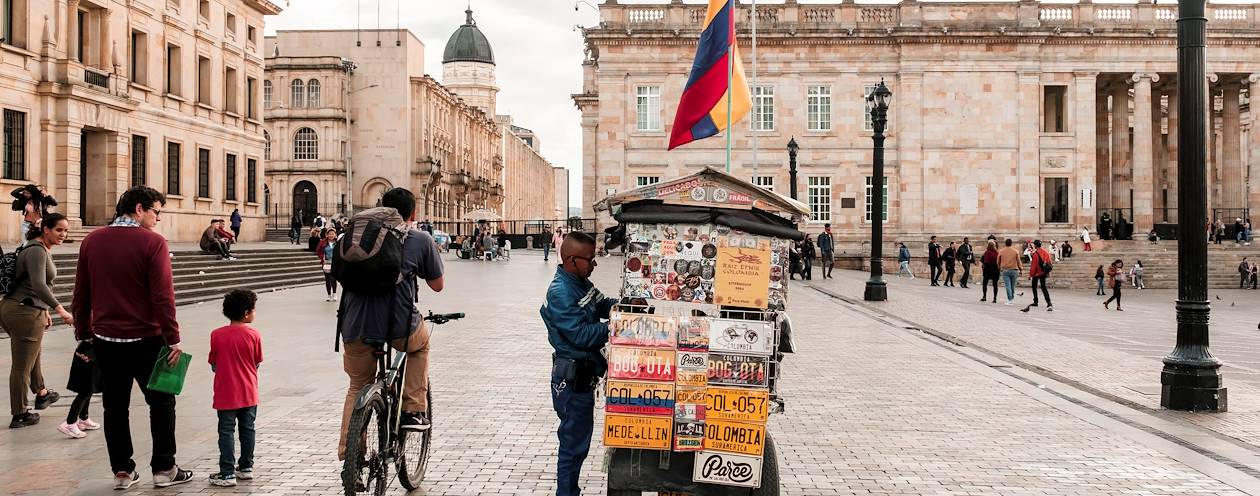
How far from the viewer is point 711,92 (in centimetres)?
1623

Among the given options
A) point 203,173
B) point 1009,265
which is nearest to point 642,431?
point 1009,265

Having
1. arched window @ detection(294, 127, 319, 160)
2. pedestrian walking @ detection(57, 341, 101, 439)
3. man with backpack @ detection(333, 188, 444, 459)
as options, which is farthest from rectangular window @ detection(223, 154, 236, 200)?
man with backpack @ detection(333, 188, 444, 459)

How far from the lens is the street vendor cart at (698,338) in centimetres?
544

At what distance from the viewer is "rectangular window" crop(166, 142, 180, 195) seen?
35781 mm

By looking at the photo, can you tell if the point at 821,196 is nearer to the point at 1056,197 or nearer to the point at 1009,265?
the point at 1056,197

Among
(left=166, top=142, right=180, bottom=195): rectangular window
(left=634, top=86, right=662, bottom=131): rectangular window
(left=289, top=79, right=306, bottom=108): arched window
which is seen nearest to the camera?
(left=166, top=142, right=180, bottom=195): rectangular window

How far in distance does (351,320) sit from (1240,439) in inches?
287

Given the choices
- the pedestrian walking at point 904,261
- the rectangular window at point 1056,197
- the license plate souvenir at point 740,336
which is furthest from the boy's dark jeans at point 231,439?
the rectangular window at point 1056,197

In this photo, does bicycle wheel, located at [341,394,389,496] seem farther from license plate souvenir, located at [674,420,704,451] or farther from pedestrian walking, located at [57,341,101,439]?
pedestrian walking, located at [57,341,101,439]

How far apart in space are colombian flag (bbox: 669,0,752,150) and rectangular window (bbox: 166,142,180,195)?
25.6 metres

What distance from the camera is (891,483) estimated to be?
22.8 feet

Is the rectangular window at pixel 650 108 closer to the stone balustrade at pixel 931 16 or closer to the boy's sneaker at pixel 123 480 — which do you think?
the stone balustrade at pixel 931 16

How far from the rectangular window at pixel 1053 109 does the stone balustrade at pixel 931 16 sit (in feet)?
11.3

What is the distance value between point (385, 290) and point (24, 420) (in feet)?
14.8
